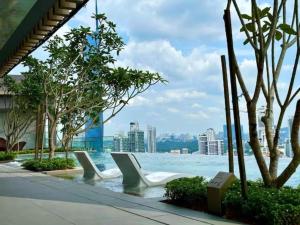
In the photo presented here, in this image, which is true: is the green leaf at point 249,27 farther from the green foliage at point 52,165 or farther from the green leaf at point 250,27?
the green foliage at point 52,165

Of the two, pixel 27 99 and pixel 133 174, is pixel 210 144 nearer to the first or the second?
pixel 27 99

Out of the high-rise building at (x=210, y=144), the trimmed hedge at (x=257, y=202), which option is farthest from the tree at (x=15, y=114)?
the trimmed hedge at (x=257, y=202)

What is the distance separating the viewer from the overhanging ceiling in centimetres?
786

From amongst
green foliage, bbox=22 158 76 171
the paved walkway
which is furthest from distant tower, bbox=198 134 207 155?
the paved walkway

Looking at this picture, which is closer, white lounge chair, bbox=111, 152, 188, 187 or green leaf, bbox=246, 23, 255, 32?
green leaf, bbox=246, 23, 255, 32

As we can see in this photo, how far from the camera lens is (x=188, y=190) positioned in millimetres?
6648

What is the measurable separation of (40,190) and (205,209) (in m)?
4.45

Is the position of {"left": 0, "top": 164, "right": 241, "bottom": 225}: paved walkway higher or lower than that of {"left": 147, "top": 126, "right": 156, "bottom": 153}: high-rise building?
lower

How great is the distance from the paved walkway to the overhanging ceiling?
3.50 meters

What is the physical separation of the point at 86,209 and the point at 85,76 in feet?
43.7

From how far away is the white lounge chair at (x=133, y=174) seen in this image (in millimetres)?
9758

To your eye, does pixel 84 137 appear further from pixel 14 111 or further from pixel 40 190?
pixel 40 190

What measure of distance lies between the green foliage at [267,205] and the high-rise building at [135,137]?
22.7 meters

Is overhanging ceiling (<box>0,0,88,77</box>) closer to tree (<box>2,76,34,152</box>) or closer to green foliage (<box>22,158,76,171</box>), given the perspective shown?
green foliage (<box>22,158,76,171</box>)
